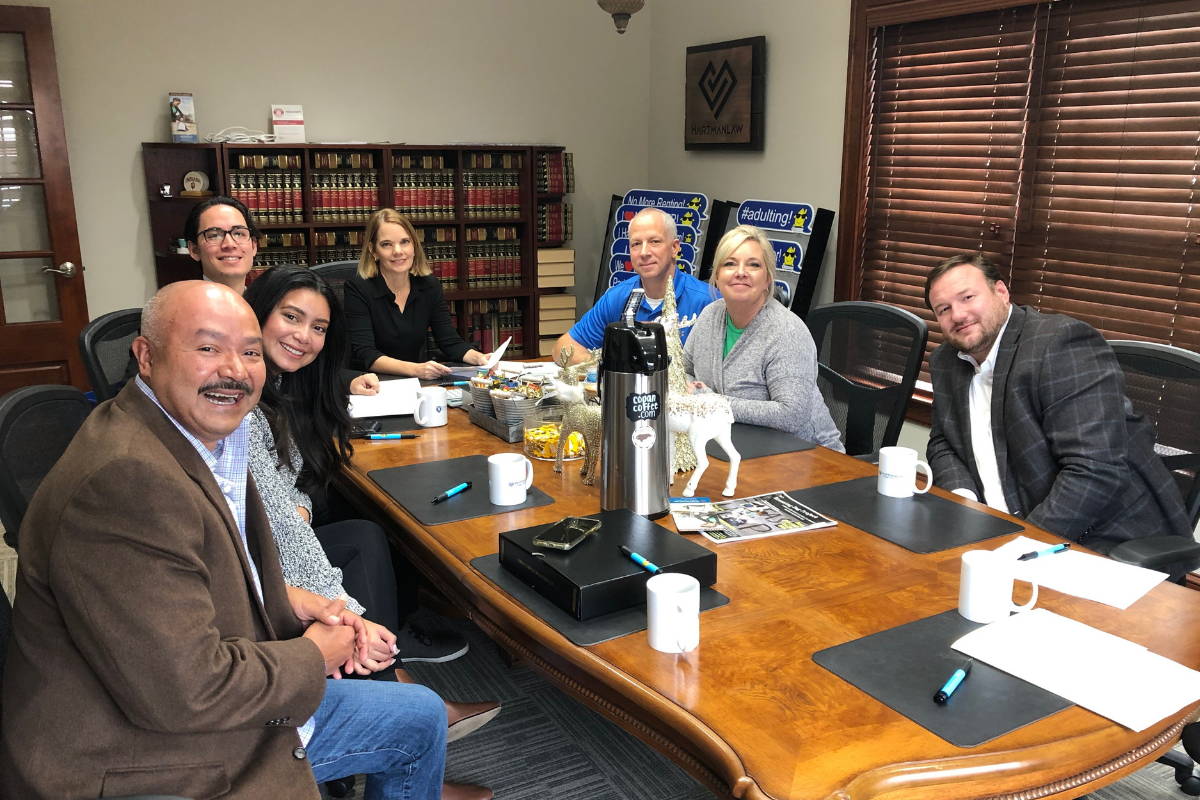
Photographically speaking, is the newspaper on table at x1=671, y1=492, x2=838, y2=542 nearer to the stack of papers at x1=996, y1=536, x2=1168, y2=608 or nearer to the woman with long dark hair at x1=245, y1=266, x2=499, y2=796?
the stack of papers at x1=996, y1=536, x2=1168, y2=608

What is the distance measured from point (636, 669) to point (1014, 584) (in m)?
0.69

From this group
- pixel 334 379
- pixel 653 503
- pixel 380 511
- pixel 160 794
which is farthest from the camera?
pixel 334 379

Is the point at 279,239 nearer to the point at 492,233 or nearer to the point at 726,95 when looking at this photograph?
the point at 492,233

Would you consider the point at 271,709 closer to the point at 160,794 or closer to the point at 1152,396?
the point at 160,794

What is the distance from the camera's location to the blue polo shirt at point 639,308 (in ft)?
10.7

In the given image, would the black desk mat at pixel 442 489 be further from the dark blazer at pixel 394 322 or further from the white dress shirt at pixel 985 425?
the dark blazer at pixel 394 322

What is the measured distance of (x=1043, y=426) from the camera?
6.77ft

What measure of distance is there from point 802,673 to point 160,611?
31.3 inches

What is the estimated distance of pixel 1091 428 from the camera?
198 centimetres

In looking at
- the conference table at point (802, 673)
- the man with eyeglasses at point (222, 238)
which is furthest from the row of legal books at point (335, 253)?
the conference table at point (802, 673)

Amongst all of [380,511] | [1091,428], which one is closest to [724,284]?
[1091,428]

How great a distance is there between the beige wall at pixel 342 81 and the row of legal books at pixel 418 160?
0.66ft

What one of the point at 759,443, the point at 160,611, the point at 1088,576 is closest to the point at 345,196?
the point at 759,443

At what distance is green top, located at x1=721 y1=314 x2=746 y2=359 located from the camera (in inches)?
106
